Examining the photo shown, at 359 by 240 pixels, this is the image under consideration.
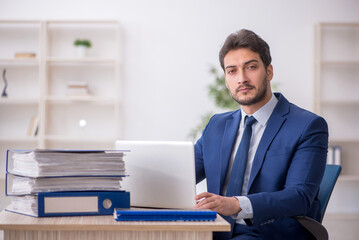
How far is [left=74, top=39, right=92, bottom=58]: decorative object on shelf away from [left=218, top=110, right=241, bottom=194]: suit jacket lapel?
10.9 feet

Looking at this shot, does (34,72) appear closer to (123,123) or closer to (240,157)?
(123,123)

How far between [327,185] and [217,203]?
0.73 m

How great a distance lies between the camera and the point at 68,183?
4.71 feet

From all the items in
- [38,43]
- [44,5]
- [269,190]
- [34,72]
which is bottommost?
[269,190]

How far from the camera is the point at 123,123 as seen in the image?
546cm

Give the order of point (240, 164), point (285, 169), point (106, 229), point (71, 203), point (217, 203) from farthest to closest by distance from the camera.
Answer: point (240, 164), point (285, 169), point (217, 203), point (71, 203), point (106, 229)

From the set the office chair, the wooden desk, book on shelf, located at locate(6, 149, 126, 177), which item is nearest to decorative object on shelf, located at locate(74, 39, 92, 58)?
the office chair

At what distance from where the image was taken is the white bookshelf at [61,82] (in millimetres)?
5391

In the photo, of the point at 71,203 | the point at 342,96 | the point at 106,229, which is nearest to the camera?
the point at 106,229

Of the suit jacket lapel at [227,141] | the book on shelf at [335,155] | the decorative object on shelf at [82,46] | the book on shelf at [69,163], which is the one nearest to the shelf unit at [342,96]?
the book on shelf at [335,155]

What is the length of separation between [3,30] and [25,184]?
4405 millimetres

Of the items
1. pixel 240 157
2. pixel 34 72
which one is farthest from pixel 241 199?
pixel 34 72

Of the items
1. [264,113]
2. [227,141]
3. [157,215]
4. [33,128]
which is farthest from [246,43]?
[33,128]

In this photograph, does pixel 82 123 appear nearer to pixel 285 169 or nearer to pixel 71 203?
pixel 285 169
